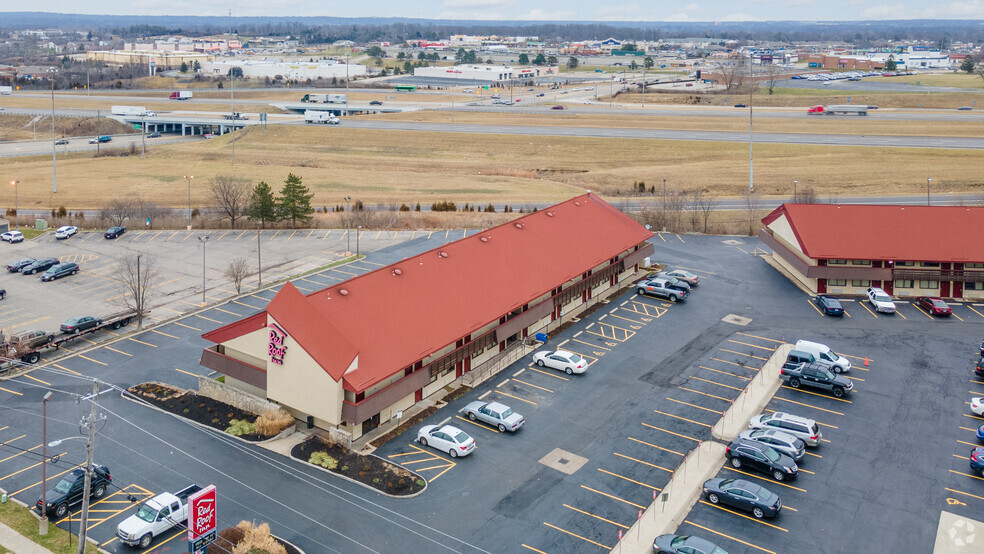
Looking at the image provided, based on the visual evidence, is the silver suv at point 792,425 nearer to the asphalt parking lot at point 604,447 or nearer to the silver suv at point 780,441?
the silver suv at point 780,441

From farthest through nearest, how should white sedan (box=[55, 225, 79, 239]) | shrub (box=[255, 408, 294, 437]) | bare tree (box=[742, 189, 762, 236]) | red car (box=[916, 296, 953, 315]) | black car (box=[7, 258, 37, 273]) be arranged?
bare tree (box=[742, 189, 762, 236]), white sedan (box=[55, 225, 79, 239]), black car (box=[7, 258, 37, 273]), red car (box=[916, 296, 953, 315]), shrub (box=[255, 408, 294, 437])

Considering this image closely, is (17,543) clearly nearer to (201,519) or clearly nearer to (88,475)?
(88,475)

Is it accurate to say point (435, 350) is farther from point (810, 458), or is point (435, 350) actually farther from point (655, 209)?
point (655, 209)

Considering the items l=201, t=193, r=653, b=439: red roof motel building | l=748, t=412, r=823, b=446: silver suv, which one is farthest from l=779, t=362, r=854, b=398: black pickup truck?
l=201, t=193, r=653, b=439: red roof motel building

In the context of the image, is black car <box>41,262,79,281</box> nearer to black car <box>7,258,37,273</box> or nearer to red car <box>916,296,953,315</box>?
black car <box>7,258,37,273</box>

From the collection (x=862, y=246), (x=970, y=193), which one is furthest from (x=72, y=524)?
(x=970, y=193)

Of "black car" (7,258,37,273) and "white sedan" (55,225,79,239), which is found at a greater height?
"white sedan" (55,225,79,239)

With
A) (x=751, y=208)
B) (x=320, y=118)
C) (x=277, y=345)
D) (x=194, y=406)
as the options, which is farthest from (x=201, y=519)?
(x=320, y=118)

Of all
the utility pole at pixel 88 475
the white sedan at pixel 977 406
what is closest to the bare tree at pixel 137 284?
the utility pole at pixel 88 475
